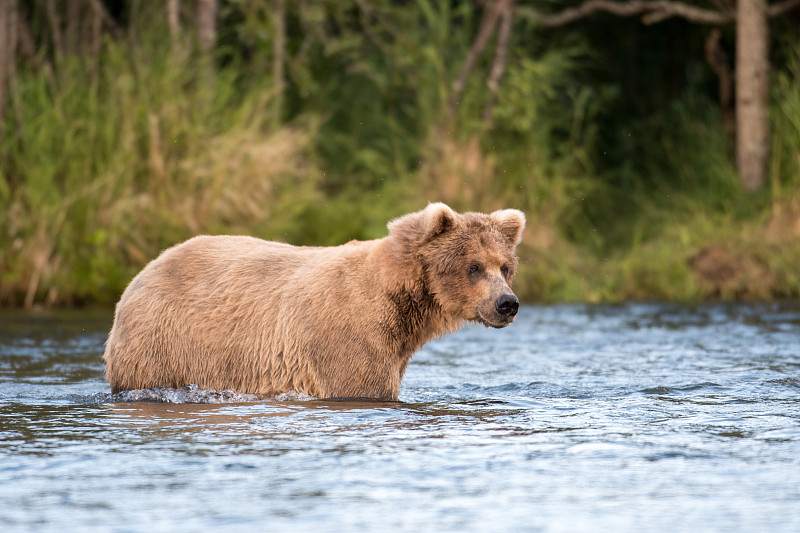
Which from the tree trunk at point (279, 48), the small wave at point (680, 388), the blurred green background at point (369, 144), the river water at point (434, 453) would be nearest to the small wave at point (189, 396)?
the river water at point (434, 453)

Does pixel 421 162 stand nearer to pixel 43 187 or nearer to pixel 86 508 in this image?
pixel 43 187

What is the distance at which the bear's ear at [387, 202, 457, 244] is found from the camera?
6379 mm

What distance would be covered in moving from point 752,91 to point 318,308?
935 centimetres

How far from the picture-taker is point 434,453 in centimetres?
535

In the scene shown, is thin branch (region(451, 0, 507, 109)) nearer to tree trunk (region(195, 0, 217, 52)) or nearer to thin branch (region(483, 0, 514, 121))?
thin branch (region(483, 0, 514, 121))

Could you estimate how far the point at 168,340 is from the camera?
6.62 metres

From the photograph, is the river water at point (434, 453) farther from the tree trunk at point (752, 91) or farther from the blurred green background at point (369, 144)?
the tree trunk at point (752, 91)

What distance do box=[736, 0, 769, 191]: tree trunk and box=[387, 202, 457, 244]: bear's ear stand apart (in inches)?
343

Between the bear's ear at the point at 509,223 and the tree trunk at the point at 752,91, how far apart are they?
8.32 meters

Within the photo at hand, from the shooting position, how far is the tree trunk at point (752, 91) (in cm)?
1420

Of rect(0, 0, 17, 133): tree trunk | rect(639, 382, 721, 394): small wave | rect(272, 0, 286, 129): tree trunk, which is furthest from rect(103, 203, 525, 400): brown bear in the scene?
rect(272, 0, 286, 129): tree trunk

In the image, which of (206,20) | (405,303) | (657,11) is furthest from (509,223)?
(657,11)

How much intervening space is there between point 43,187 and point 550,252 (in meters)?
5.69

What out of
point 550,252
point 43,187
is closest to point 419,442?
point 43,187
